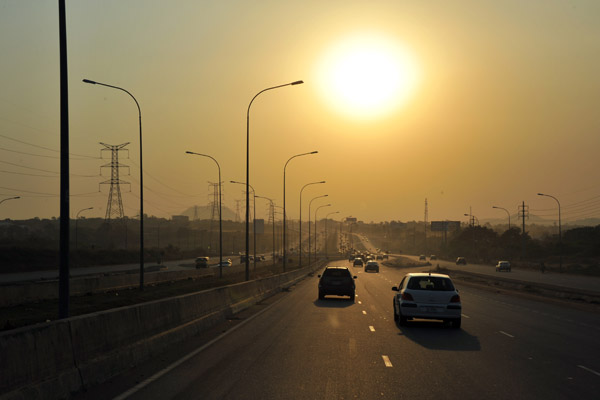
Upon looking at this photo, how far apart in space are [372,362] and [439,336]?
609cm

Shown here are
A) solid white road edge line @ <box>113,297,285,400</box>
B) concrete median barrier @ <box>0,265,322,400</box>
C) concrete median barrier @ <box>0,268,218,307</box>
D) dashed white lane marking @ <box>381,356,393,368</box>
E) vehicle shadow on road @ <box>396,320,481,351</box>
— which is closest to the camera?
concrete median barrier @ <box>0,265,322,400</box>

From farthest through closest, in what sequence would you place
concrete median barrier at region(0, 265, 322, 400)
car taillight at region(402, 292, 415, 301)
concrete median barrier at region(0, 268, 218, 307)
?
concrete median barrier at region(0, 268, 218, 307)
car taillight at region(402, 292, 415, 301)
concrete median barrier at region(0, 265, 322, 400)

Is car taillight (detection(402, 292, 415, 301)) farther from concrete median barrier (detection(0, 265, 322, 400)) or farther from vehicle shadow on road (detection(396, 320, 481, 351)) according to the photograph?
concrete median barrier (detection(0, 265, 322, 400))

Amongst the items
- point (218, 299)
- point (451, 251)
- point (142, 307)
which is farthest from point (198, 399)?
point (451, 251)

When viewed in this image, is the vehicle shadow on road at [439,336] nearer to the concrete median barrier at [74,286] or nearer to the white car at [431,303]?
the white car at [431,303]

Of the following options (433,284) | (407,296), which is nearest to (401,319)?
(407,296)

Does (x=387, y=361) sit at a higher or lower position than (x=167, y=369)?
lower

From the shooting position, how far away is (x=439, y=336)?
1988 cm

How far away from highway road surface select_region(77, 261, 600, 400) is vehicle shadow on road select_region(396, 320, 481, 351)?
30mm

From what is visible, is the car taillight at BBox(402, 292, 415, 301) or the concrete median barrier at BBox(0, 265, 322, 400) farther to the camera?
the car taillight at BBox(402, 292, 415, 301)

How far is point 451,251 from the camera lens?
7820 inches

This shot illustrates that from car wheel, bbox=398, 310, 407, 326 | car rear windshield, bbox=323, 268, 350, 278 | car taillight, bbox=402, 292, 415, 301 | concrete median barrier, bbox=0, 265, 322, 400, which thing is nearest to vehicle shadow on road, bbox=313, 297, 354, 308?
car rear windshield, bbox=323, 268, 350, 278

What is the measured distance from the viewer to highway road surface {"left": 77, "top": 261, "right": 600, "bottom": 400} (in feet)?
35.8

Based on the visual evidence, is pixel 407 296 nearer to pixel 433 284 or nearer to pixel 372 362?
pixel 433 284
